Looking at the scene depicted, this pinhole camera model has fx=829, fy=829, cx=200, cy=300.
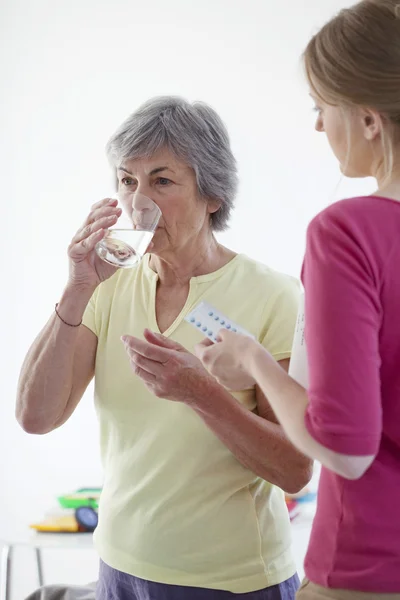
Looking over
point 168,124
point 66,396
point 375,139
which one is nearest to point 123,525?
point 66,396

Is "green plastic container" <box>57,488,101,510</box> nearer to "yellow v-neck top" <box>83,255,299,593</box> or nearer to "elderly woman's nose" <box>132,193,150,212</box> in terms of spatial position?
"yellow v-neck top" <box>83,255,299,593</box>

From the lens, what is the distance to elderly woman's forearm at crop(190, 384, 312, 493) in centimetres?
153

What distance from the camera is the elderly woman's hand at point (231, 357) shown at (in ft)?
3.44

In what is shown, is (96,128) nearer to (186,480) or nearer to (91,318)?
(91,318)

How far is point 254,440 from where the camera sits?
1554mm

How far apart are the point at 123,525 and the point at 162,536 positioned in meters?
0.09

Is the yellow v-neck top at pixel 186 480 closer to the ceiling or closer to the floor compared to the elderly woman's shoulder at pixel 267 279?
closer to the floor

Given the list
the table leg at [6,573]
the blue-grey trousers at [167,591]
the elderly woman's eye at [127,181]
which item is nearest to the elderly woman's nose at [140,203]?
the elderly woman's eye at [127,181]

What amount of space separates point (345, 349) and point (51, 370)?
3.10 feet

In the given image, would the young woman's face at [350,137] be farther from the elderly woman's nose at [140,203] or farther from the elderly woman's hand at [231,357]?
the elderly woman's nose at [140,203]

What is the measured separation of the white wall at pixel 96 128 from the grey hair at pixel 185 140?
1685 millimetres

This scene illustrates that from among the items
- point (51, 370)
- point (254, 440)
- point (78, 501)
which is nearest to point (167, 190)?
point (51, 370)

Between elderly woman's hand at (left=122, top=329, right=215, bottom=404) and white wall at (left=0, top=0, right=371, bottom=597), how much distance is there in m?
2.14

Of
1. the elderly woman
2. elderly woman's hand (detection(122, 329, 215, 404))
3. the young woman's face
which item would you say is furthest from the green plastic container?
the young woman's face
